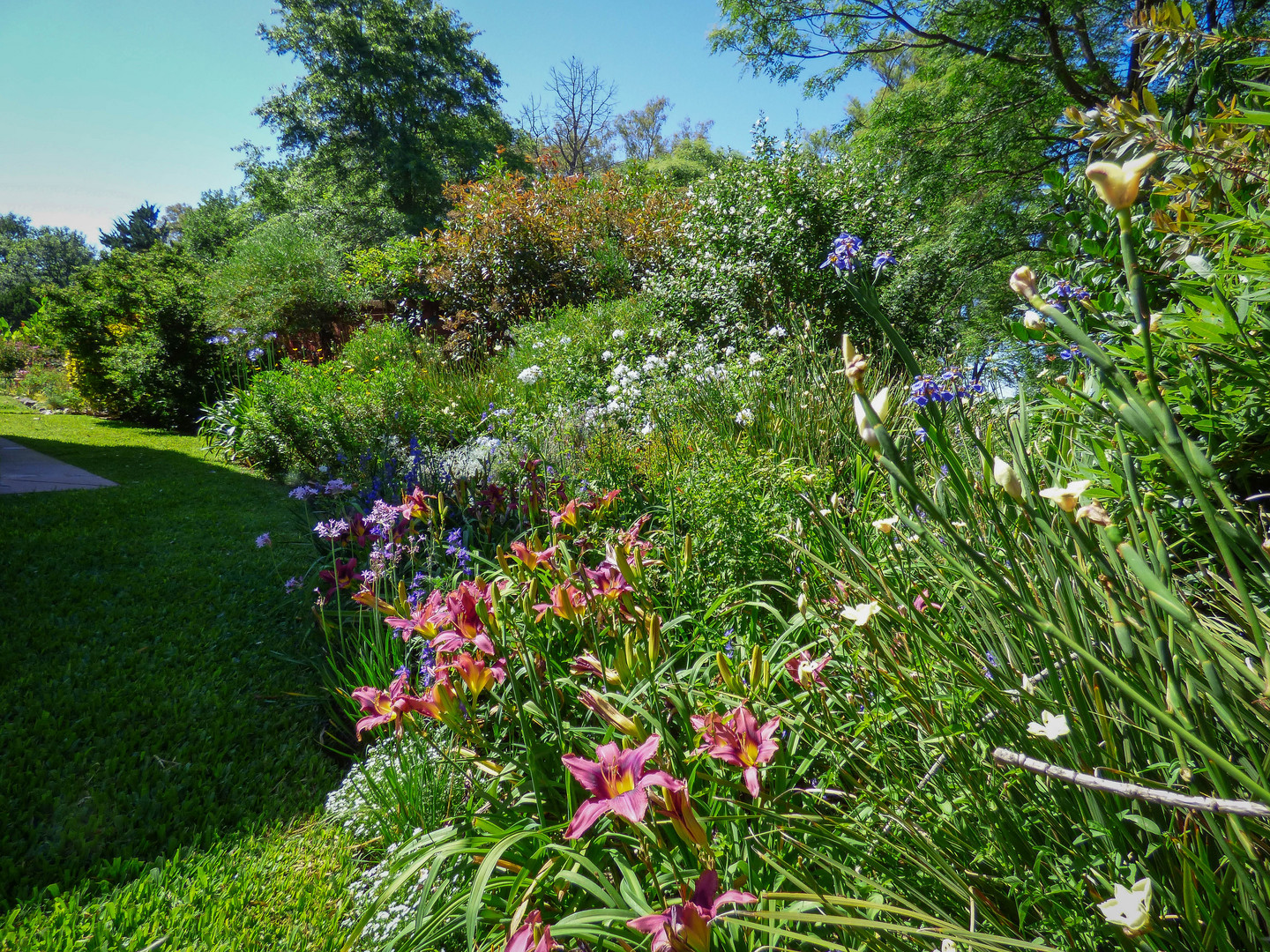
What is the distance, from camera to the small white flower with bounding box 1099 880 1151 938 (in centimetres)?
55

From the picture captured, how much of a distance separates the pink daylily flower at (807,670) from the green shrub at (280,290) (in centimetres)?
1002

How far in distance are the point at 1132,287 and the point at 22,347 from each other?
23979 millimetres

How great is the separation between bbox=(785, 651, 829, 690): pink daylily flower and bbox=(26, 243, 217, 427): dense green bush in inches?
346

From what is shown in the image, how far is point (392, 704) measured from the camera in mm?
1375

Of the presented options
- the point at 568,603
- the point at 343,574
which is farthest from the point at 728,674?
the point at 343,574

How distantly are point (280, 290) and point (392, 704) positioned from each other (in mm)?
10745

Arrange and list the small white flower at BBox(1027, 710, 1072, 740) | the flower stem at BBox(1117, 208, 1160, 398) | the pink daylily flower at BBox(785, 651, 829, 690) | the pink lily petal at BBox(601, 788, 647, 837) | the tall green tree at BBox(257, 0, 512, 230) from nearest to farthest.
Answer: the flower stem at BBox(1117, 208, 1160, 398) < the small white flower at BBox(1027, 710, 1072, 740) < the pink lily petal at BBox(601, 788, 647, 837) < the pink daylily flower at BBox(785, 651, 829, 690) < the tall green tree at BBox(257, 0, 512, 230)

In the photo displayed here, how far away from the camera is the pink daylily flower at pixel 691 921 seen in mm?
809

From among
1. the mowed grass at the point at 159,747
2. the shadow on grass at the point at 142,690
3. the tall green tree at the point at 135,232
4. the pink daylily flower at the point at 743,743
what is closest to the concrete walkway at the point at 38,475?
the shadow on grass at the point at 142,690

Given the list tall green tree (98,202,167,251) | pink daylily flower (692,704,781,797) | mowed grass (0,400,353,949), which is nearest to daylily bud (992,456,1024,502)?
pink daylily flower (692,704,781,797)

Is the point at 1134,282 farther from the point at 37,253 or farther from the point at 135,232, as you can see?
the point at 37,253

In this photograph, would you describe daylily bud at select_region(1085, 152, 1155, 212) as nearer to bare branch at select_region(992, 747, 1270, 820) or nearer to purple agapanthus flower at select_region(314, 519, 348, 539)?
bare branch at select_region(992, 747, 1270, 820)

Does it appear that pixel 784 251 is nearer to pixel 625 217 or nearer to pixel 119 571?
pixel 625 217

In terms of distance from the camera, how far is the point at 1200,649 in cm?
61
